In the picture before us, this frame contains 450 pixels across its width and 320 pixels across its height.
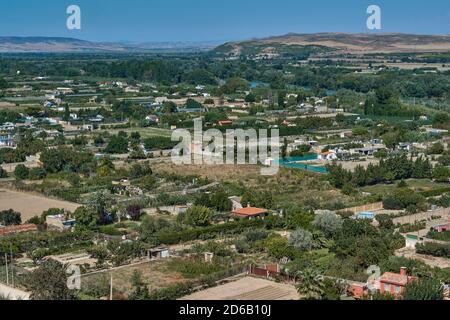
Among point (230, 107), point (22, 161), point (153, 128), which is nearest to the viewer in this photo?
point (22, 161)

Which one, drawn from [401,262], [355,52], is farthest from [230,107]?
[355,52]

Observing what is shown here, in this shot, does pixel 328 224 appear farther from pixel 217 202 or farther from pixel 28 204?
pixel 28 204

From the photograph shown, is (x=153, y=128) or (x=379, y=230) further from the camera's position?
(x=153, y=128)

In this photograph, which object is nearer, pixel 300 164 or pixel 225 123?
pixel 300 164

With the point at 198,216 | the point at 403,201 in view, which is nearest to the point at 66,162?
the point at 198,216

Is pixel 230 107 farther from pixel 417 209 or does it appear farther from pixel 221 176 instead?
pixel 417 209

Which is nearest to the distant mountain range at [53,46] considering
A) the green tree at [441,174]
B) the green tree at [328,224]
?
the green tree at [441,174]

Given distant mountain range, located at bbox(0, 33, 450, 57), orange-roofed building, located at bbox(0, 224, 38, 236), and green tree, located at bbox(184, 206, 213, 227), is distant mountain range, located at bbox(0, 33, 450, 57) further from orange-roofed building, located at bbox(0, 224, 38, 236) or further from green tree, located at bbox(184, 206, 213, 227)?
orange-roofed building, located at bbox(0, 224, 38, 236)
